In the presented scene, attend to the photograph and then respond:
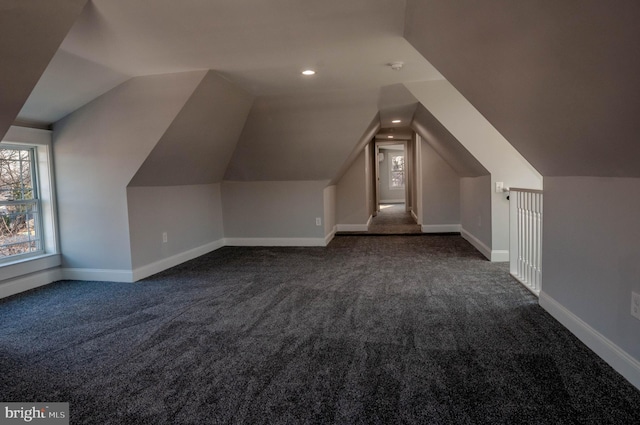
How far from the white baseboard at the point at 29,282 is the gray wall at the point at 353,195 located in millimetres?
4718

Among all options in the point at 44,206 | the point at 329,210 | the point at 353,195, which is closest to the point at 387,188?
the point at 353,195

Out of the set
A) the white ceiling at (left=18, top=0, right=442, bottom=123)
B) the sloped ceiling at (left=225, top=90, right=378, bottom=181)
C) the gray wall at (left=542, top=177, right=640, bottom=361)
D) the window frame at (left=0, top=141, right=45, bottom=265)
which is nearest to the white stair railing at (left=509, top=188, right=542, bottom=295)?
the gray wall at (left=542, top=177, right=640, bottom=361)

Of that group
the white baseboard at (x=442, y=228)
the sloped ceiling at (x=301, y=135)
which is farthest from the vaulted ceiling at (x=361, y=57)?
the white baseboard at (x=442, y=228)

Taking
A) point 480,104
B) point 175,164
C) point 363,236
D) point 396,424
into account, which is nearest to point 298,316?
point 396,424

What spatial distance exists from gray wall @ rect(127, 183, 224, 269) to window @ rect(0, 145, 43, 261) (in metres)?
1.07

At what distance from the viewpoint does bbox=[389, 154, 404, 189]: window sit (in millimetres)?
14508

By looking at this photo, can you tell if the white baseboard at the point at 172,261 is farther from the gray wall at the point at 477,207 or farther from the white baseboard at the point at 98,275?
the gray wall at the point at 477,207

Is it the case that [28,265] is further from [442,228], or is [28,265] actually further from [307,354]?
[442,228]

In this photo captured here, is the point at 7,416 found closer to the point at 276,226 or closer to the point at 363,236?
the point at 276,226

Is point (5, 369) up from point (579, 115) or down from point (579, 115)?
down

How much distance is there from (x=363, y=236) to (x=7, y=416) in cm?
560

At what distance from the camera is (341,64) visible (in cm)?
359

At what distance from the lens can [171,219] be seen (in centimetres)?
495

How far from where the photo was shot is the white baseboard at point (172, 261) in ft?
14.3
